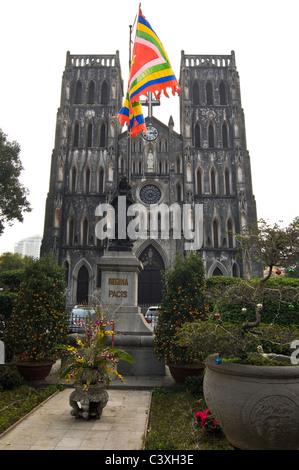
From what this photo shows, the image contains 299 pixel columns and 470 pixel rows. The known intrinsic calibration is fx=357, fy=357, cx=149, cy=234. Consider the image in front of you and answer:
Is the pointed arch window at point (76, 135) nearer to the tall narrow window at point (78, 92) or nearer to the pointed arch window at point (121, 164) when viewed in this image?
the tall narrow window at point (78, 92)

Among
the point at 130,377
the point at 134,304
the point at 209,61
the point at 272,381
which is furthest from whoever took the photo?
the point at 209,61

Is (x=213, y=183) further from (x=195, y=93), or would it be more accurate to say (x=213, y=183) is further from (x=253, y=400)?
(x=253, y=400)

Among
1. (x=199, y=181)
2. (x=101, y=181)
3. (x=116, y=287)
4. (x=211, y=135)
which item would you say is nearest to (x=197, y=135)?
(x=211, y=135)

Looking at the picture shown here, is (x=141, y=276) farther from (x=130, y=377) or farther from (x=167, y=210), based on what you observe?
(x=130, y=377)

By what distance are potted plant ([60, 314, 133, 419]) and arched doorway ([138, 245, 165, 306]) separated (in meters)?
24.9

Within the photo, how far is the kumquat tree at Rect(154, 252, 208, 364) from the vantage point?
851cm

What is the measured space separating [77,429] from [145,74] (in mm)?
13216

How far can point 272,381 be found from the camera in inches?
166

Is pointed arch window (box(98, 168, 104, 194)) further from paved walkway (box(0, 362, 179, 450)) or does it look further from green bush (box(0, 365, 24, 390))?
paved walkway (box(0, 362, 179, 450))

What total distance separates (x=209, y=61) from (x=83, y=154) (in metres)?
16.9

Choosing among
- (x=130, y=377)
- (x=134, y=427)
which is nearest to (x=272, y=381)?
(x=134, y=427)

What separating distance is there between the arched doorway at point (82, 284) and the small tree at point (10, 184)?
7903mm

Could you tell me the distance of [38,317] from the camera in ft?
29.6

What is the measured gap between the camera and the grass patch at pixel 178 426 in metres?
4.92
